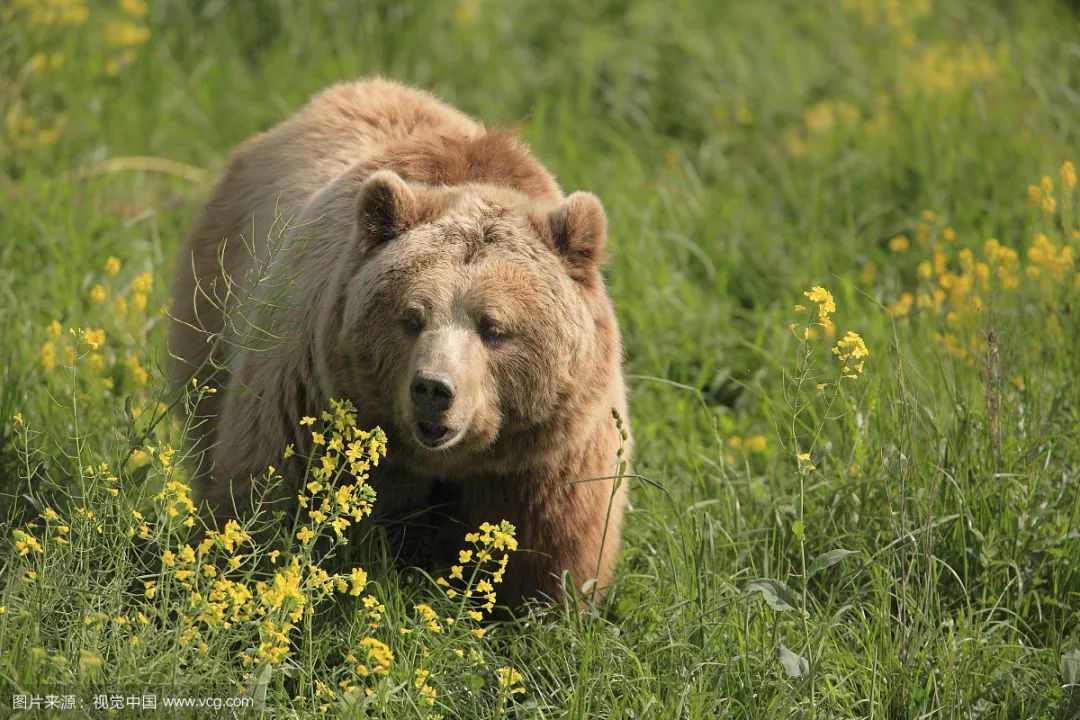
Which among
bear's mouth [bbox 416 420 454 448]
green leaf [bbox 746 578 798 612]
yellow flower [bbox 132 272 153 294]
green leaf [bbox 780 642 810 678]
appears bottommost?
green leaf [bbox 780 642 810 678]

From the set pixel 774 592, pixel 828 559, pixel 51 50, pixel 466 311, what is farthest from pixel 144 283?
pixel 828 559

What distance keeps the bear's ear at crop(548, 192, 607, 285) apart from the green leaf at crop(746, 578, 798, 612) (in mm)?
1261

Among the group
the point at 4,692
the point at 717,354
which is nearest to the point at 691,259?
the point at 717,354

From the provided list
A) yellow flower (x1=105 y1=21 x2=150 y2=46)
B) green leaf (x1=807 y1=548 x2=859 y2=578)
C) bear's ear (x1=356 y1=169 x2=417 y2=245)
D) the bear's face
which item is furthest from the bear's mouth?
yellow flower (x1=105 y1=21 x2=150 y2=46)

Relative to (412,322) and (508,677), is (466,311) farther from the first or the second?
(508,677)

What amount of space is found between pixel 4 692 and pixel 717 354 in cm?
400

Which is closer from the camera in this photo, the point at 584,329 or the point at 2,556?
the point at 2,556

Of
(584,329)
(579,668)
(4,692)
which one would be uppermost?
(584,329)

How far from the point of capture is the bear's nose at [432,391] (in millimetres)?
4270

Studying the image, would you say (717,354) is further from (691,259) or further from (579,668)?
(579,668)

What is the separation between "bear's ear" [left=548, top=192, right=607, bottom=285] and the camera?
4.75 meters

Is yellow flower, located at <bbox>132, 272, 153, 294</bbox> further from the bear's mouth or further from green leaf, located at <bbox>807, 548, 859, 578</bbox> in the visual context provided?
green leaf, located at <bbox>807, 548, 859, 578</bbox>

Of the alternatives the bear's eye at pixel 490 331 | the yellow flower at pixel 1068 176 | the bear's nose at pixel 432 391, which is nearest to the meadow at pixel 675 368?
the yellow flower at pixel 1068 176

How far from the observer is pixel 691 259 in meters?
7.75
